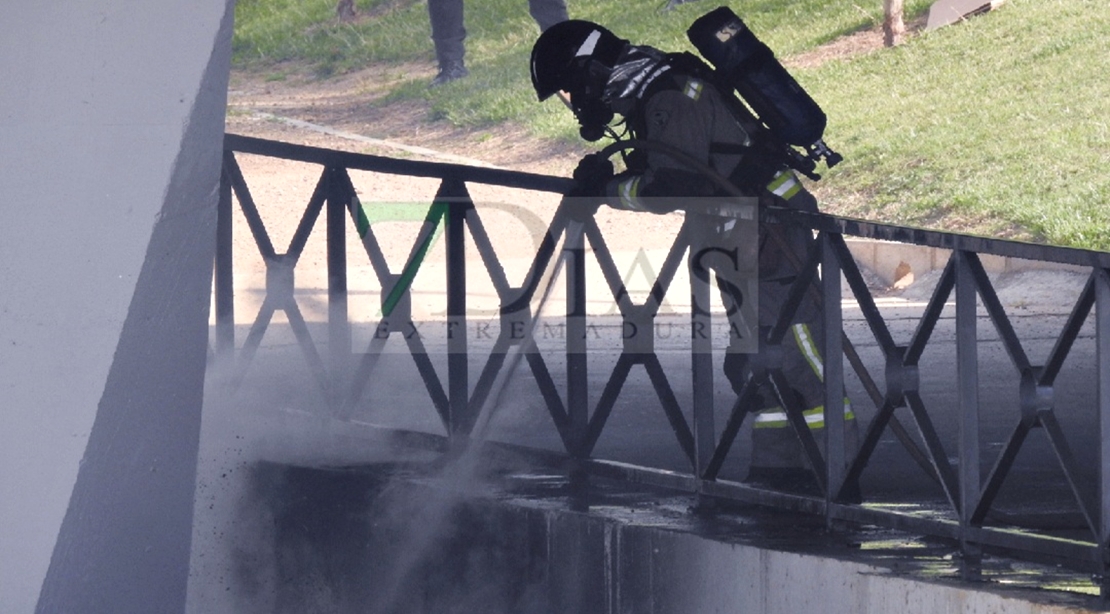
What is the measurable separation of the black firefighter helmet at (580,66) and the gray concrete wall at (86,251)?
1521 millimetres

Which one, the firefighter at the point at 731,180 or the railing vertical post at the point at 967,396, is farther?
the firefighter at the point at 731,180

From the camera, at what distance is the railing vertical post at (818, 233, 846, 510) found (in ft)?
13.4

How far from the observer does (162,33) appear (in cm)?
393

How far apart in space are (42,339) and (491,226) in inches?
392

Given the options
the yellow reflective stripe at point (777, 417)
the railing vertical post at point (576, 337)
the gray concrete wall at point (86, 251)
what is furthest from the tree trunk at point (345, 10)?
the gray concrete wall at point (86, 251)

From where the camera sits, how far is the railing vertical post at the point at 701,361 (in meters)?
4.73

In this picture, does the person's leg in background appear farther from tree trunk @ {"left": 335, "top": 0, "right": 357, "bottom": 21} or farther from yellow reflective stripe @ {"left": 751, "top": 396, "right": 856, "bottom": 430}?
yellow reflective stripe @ {"left": 751, "top": 396, "right": 856, "bottom": 430}

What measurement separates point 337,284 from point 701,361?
1.92 metres

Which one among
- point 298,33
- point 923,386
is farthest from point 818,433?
point 298,33

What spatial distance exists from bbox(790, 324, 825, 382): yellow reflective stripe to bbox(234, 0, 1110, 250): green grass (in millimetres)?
7312

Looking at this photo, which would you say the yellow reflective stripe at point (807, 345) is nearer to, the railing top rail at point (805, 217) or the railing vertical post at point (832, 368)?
the railing top rail at point (805, 217)

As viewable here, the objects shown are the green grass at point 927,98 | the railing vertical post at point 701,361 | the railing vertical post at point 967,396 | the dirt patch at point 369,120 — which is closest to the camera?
the railing vertical post at point 967,396

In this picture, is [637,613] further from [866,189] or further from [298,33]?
[298,33]

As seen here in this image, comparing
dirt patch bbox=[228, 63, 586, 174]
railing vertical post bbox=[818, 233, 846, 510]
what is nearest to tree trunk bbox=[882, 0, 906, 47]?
dirt patch bbox=[228, 63, 586, 174]
